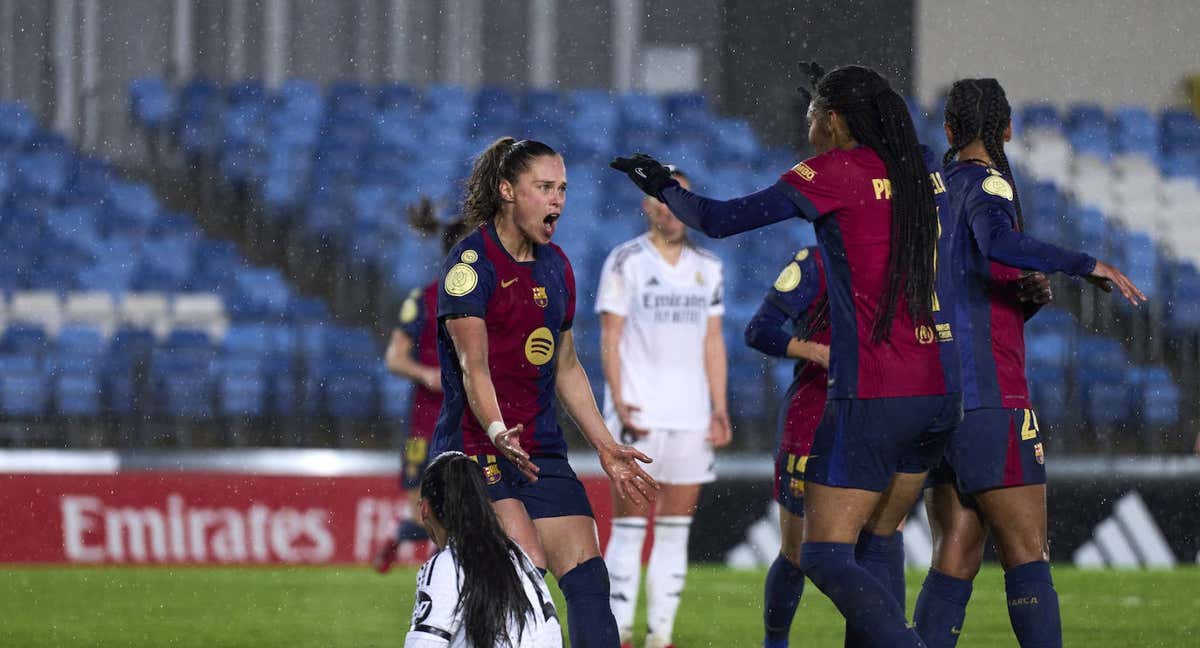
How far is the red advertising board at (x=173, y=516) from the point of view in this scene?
10.1m

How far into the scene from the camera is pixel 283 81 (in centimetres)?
1511

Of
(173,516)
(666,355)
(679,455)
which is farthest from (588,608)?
(173,516)

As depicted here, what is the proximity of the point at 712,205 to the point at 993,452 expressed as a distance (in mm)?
1140

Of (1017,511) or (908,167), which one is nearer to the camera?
(908,167)

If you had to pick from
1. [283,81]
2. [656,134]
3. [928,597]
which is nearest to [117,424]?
[283,81]

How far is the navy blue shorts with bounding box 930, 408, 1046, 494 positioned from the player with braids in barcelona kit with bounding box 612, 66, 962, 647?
351 millimetres

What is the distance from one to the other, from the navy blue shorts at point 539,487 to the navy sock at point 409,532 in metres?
4.22

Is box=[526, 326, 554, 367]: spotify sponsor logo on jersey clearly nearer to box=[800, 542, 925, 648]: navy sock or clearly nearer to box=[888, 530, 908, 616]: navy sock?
box=[800, 542, 925, 648]: navy sock

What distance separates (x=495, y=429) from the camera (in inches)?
170

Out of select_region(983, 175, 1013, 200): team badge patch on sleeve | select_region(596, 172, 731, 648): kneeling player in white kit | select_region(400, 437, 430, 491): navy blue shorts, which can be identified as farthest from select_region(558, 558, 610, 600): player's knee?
select_region(400, 437, 430, 491): navy blue shorts

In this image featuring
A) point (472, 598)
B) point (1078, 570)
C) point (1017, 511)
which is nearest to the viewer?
point (472, 598)

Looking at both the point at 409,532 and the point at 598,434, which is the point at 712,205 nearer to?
the point at 598,434

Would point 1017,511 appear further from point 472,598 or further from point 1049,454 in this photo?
point 1049,454

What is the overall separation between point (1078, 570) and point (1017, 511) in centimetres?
611
